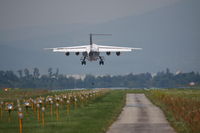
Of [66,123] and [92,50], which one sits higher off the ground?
[92,50]

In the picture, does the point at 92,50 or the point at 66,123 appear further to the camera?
the point at 92,50

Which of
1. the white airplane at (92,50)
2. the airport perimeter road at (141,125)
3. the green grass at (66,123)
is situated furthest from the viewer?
the white airplane at (92,50)

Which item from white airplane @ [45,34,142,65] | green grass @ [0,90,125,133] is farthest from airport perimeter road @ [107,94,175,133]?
white airplane @ [45,34,142,65]

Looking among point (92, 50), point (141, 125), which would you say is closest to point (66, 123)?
point (141, 125)

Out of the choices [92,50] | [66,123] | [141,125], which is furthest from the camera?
[92,50]

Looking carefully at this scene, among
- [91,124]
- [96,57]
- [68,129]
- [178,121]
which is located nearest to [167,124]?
[178,121]

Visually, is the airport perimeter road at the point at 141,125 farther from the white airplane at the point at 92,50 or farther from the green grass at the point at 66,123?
the white airplane at the point at 92,50

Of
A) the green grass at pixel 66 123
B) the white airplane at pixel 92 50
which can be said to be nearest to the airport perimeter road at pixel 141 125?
the green grass at pixel 66 123

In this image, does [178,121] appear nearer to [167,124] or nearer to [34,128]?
[167,124]

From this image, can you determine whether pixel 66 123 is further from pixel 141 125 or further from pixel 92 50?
pixel 92 50

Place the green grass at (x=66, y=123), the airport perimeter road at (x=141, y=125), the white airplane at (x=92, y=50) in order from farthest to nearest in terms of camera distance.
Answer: the white airplane at (x=92, y=50)
the airport perimeter road at (x=141, y=125)
the green grass at (x=66, y=123)

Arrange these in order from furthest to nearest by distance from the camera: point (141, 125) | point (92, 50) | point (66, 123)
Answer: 1. point (92, 50)
2. point (66, 123)
3. point (141, 125)

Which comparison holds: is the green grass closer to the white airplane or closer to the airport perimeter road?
the airport perimeter road

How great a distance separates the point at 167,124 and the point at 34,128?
1084cm
